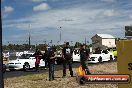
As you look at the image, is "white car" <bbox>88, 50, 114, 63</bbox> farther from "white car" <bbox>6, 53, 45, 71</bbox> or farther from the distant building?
the distant building

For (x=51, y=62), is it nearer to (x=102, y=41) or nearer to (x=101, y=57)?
(x=101, y=57)

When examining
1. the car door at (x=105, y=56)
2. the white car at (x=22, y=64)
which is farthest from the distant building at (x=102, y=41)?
the white car at (x=22, y=64)

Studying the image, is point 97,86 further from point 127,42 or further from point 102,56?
point 102,56

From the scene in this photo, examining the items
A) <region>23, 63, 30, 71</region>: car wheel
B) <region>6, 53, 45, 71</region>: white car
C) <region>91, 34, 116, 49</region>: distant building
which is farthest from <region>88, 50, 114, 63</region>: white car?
<region>91, 34, 116, 49</region>: distant building

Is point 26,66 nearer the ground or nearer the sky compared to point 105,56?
nearer the ground

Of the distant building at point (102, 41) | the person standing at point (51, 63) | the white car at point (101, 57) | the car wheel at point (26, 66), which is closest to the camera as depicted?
the person standing at point (51, 63)

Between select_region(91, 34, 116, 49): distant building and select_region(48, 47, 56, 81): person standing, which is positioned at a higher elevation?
select_region(91, 34, 116, 49): distant building

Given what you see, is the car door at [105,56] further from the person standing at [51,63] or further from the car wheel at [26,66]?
the person standing at [51,63]

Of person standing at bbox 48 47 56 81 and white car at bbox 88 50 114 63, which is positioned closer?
person standing at bbox 48 47 56 81

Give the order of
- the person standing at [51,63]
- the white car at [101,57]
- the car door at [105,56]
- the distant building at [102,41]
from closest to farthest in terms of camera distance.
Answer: the person standing at [51,63] → the white car at [101,57] → the car door at [105,56] → the distant building at [102,41]

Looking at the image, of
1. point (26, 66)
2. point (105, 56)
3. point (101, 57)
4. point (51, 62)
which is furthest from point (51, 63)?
point (105, 56)

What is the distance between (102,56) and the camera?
40.9 meters

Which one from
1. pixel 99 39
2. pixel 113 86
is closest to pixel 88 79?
pixel 113 86

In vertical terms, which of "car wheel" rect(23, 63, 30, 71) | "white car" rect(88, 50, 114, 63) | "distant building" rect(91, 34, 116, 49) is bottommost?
"car wheel" rect(23, 63, 30, 71)
